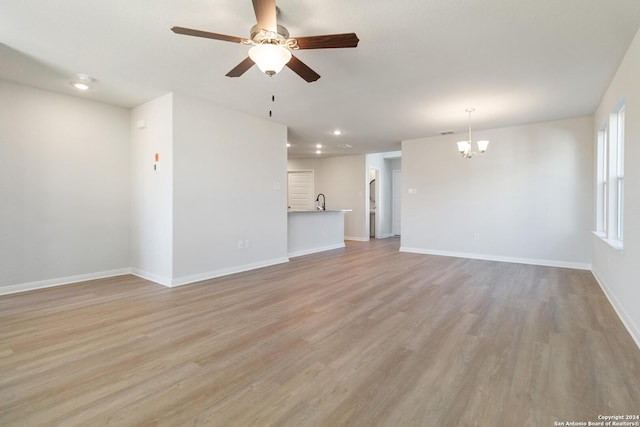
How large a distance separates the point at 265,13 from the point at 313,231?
5.30m

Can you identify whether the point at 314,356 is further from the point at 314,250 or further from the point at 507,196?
the point at 507,196

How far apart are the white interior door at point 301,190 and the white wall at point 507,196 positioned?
343 centimetres

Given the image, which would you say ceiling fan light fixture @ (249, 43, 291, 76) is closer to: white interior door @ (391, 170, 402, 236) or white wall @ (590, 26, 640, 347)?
white wall @ (590, 26, 640, 347)

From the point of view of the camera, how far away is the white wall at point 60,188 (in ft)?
12.3

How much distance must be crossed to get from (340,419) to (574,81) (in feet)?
14.3

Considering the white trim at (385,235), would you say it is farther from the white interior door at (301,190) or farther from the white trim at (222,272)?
the white trim at (222,272)

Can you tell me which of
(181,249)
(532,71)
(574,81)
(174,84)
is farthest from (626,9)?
(181,249)

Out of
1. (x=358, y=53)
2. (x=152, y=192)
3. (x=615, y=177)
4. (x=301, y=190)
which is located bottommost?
(x=152, y=192)

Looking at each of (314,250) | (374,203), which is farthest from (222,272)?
(374,203)

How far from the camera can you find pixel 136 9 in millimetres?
2266

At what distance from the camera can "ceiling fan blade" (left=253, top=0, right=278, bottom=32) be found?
1.88m

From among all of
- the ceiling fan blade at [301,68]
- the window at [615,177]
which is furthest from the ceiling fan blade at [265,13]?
the window at [615,177]

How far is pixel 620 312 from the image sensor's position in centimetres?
296

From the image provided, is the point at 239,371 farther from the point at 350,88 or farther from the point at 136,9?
the point at 350,88
